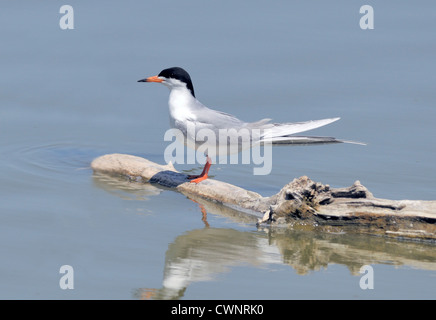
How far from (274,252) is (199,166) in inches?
97.7

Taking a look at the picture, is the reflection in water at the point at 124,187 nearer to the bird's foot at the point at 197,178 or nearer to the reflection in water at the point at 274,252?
the bird's foot at the point at 197,178

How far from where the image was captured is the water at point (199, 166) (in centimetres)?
534

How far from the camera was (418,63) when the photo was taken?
10062 mm

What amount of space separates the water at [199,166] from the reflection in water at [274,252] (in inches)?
0.7

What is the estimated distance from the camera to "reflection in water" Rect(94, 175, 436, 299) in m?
5.45

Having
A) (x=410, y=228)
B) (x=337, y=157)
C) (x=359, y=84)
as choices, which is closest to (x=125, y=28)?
(x=359, y=84)

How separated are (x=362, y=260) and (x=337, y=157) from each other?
2.65m

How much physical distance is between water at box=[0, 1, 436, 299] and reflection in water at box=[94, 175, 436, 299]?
0.05 feet

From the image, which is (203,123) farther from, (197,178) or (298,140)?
(298,140)

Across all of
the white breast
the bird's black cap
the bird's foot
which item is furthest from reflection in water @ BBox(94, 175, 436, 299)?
the bird's black cap

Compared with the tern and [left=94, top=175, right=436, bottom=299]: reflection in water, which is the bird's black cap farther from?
[left=94, top=175, right=436, bottom=299]: reflection in water

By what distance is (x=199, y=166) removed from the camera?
814 centimetres

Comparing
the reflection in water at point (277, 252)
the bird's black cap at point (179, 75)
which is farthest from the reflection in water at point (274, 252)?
the bird's black cap at point (179, 75)

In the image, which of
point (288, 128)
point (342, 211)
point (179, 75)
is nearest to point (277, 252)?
point (342, 211)
